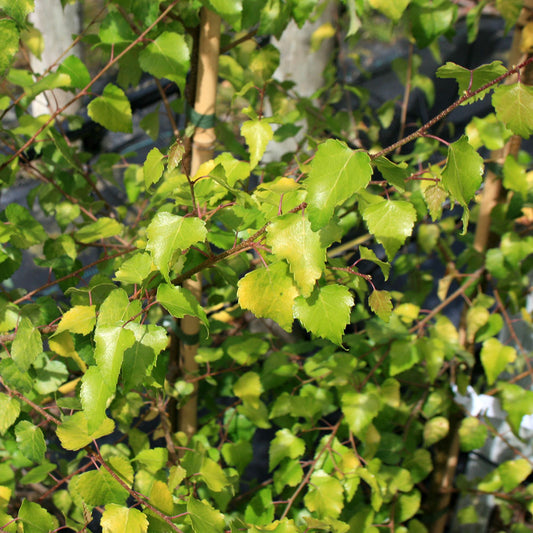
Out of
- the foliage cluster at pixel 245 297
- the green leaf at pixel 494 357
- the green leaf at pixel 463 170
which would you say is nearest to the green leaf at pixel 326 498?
the foliage cluster at pixel 245 297

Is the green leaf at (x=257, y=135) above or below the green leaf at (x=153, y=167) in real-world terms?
below

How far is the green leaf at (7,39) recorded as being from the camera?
2.43 ft

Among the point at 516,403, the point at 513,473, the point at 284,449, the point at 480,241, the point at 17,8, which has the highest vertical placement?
the point at 17,8

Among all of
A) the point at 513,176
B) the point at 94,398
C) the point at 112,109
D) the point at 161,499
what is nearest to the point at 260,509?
the point at 161,499

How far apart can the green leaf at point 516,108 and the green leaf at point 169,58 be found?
48cm

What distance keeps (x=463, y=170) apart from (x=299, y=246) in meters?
0.18

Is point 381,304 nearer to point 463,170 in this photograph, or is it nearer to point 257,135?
point 463,170

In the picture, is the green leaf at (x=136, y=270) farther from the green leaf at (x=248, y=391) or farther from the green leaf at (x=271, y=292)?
the green leaf at (x=248, y=391)

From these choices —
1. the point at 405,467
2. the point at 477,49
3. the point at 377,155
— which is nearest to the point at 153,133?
the point at 377,155

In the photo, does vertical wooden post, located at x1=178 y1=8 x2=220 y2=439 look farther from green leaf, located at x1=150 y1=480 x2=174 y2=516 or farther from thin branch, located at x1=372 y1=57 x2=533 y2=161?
thin branch, located at x1=372 y1=57 x2=533 y2=161

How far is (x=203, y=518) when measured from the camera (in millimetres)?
676

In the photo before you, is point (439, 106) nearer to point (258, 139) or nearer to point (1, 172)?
point (258, 139)

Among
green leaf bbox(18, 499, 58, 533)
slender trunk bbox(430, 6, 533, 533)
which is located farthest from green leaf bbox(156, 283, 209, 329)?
slender trunk bbox(430, 6, 533, 533)

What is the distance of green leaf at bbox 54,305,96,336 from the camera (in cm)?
68
